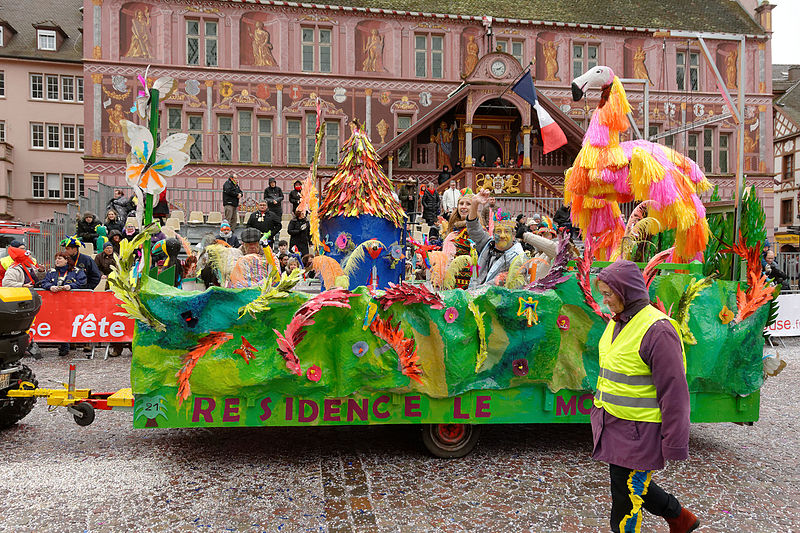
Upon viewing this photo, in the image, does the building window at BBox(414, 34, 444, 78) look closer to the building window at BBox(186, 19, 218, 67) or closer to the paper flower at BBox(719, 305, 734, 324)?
the building window at BBox(186, 19, 218, 67)

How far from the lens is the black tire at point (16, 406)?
212 inches

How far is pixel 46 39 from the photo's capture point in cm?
3316

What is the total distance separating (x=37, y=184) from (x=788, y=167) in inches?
1644

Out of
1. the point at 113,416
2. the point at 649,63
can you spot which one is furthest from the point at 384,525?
the point at 649,63

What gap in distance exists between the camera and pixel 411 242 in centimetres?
626

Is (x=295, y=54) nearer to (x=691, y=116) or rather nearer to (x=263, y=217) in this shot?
(x=263, y=217)

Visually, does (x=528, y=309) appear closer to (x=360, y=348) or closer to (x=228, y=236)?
(x=360, y=348)

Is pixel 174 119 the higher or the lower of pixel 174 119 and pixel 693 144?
the higher

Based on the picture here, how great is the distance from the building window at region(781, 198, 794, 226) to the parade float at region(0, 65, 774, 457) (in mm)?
35951

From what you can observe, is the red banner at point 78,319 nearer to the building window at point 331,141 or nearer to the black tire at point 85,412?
the black tire at point 85,412

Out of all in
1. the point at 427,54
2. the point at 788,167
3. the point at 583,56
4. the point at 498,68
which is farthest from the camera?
the point at 788,167

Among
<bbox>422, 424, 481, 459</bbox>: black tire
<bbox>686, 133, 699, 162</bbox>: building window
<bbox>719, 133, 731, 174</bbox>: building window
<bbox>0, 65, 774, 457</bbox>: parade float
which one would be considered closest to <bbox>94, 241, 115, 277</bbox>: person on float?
<bbox>0, 65, 774, 457</bbox>: parade float

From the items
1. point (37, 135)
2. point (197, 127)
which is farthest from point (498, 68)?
point (37, 135)

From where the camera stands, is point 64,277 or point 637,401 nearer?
point 637,401
